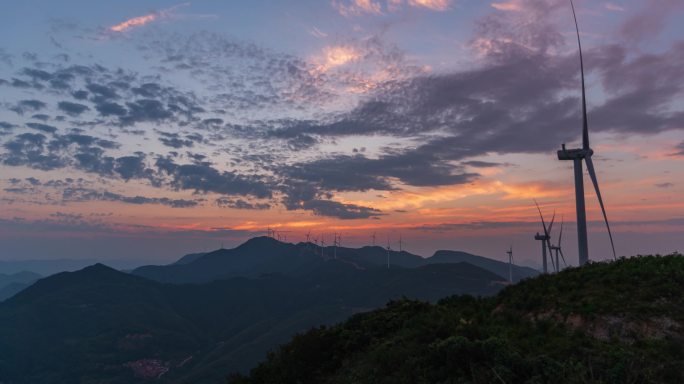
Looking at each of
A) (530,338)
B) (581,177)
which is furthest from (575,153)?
(530,338)

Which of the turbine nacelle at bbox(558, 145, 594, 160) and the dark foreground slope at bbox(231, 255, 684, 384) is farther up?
the turbine nacelle at bbox(558, 145, 594, 160)

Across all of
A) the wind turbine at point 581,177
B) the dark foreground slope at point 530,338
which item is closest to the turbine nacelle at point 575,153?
the wind turbine at point 581,177

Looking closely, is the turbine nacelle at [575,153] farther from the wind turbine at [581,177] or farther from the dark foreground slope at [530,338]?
the dark foreground slope at [530,338]

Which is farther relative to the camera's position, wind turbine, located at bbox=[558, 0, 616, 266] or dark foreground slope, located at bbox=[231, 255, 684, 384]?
wind turbine, located at bbox=[558, 0, 616, 266]

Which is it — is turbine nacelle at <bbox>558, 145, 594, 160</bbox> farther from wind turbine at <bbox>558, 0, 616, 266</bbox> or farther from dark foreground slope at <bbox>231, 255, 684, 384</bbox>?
dark foreground slope at <bbox>231, 255, 684, 384</bbox>

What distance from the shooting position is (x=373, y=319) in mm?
53500

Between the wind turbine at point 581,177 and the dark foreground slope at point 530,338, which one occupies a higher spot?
the wind turbine at point 581,177

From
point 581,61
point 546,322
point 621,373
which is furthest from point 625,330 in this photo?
point 581,61

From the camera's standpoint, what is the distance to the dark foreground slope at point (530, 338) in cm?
2861

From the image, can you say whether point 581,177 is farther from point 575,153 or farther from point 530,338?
point 530,338

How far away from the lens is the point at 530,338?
35.8 metres

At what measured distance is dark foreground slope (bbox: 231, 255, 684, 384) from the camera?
28609mm

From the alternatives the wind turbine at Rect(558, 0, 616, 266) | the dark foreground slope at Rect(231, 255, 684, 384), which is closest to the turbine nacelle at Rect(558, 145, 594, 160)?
the wind turbine at Rect(558, 0, 616, 266)

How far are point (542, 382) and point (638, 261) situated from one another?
31973 millimetres
